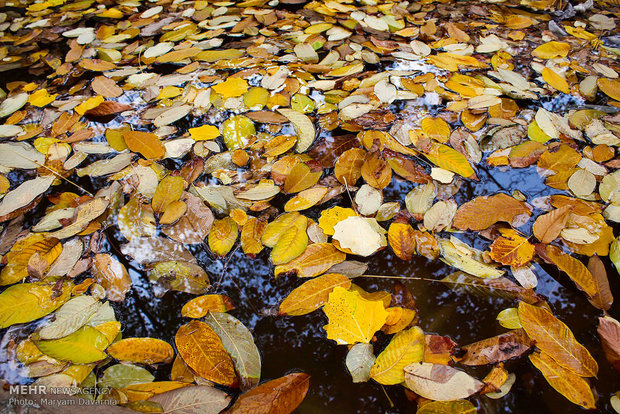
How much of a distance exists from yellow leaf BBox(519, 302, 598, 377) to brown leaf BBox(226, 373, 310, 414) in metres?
0.55

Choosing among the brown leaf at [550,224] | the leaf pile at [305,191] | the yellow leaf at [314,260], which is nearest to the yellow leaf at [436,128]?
the leaf pile at [305,191]

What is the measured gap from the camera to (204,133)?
138 centimetres

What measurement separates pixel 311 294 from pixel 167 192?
24.6 inches

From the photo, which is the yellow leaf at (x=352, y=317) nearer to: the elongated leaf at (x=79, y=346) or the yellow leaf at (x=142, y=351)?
the yellow leaf at (x=142, y=351)

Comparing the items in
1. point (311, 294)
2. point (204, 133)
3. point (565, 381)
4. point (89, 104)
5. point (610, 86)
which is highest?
point (89, 104)

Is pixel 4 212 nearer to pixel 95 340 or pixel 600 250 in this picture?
pixel 95 340

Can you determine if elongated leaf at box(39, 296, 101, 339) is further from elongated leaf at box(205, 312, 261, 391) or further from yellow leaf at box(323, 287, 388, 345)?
yellow leaf at box(323, 287, 388, 345)

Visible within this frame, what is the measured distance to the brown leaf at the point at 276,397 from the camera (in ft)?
2.31

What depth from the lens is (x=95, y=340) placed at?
2.70 feet

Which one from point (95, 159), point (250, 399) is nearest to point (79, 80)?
point (95, 159)

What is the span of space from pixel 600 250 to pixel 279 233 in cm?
92

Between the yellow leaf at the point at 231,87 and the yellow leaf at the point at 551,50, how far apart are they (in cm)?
156

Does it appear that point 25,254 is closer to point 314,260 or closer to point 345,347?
point 314,260

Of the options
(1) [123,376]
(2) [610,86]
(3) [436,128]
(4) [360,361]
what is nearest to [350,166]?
(3) [436,128]
